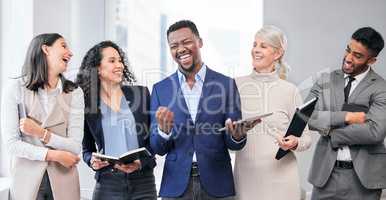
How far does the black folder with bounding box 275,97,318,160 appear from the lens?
2.30 m

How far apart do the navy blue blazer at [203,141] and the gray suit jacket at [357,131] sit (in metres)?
0.64

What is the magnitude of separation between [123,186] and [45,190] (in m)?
0.39

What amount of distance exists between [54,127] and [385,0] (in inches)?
116

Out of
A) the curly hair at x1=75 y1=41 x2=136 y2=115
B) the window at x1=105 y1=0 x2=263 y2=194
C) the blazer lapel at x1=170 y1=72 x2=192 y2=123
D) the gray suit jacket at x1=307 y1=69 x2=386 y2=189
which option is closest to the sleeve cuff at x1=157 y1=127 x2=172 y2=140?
the blazer lapel at x1=170 y1=72 x2=192 y2=123

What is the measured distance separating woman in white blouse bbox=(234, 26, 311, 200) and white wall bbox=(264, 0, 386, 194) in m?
1.30

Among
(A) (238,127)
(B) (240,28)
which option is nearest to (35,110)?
(A) (238,127)

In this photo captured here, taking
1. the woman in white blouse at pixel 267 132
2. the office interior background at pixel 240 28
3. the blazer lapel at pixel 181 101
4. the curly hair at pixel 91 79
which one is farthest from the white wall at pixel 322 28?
the curly hair at pixel 91 79

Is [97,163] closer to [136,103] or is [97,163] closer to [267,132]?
[136,103]

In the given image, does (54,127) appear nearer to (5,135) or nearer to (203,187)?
(5,135)

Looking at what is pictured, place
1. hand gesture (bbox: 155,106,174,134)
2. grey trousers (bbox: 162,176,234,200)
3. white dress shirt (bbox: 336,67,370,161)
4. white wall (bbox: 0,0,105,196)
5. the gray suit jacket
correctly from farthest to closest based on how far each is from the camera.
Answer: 1. white wall (bbox: 0,0,105,196)
2. white dress shirt (bbox: 336,67,370,161)
3. the gray suit jacket
4. grey trousers (bbox: 162,176,234,200)
5. hand gesture (bbox: 155,106,174,134)

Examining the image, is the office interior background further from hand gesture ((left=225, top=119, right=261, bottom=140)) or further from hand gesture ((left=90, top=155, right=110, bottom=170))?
hand gesture ((left=225, top=119, right=261, bottom=140))

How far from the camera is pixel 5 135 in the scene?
88.8 inches

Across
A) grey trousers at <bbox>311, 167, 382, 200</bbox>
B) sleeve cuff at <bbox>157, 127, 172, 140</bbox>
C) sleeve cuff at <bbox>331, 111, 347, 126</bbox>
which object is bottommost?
grey trousers at <bbox>311, 167, 382, 200</bbox>

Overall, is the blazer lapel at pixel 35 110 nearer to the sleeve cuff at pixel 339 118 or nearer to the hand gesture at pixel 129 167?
the hand gesture at pixel 129 167
